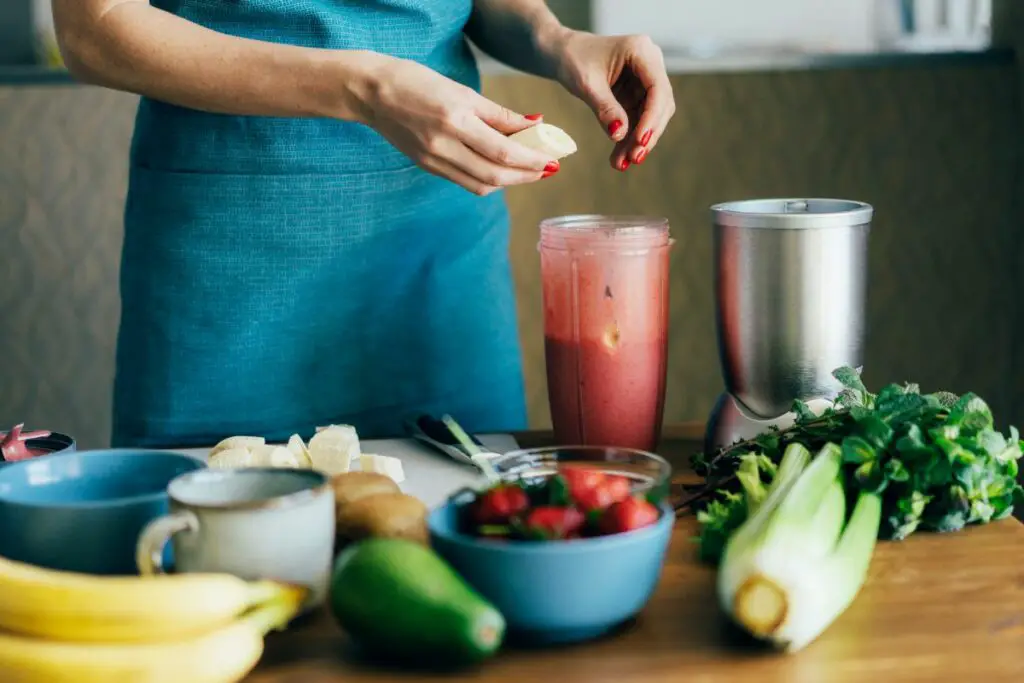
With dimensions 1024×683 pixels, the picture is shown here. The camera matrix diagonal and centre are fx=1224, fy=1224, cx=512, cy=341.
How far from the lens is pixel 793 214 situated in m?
1.15

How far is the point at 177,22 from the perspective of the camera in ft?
3.99

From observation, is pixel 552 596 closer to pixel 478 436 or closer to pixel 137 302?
pixel 478 436

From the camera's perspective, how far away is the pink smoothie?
1.18m

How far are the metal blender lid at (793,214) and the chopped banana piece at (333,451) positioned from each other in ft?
1.38

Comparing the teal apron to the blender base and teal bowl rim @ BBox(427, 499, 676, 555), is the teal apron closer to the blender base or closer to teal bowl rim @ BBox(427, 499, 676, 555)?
the blender base

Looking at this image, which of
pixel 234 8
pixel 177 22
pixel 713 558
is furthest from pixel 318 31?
pixel 713 558

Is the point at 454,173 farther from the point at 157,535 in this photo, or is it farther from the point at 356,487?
the point at 157,535

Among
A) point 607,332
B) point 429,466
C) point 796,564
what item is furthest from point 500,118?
point 796,564

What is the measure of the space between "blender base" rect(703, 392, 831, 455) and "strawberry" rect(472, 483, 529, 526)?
1.36 ft

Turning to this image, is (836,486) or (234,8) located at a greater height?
(234,8)

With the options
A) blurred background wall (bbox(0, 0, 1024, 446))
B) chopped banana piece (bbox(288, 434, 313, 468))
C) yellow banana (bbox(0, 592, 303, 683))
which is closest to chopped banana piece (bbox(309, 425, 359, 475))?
chopped banana piece (bbox(288, 434, 313, 468))

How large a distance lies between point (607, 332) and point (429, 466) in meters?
0.22

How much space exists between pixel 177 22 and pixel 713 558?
74 cm

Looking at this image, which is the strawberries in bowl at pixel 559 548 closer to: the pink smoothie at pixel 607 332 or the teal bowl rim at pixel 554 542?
the teal bowl rim at pixel 554 542
